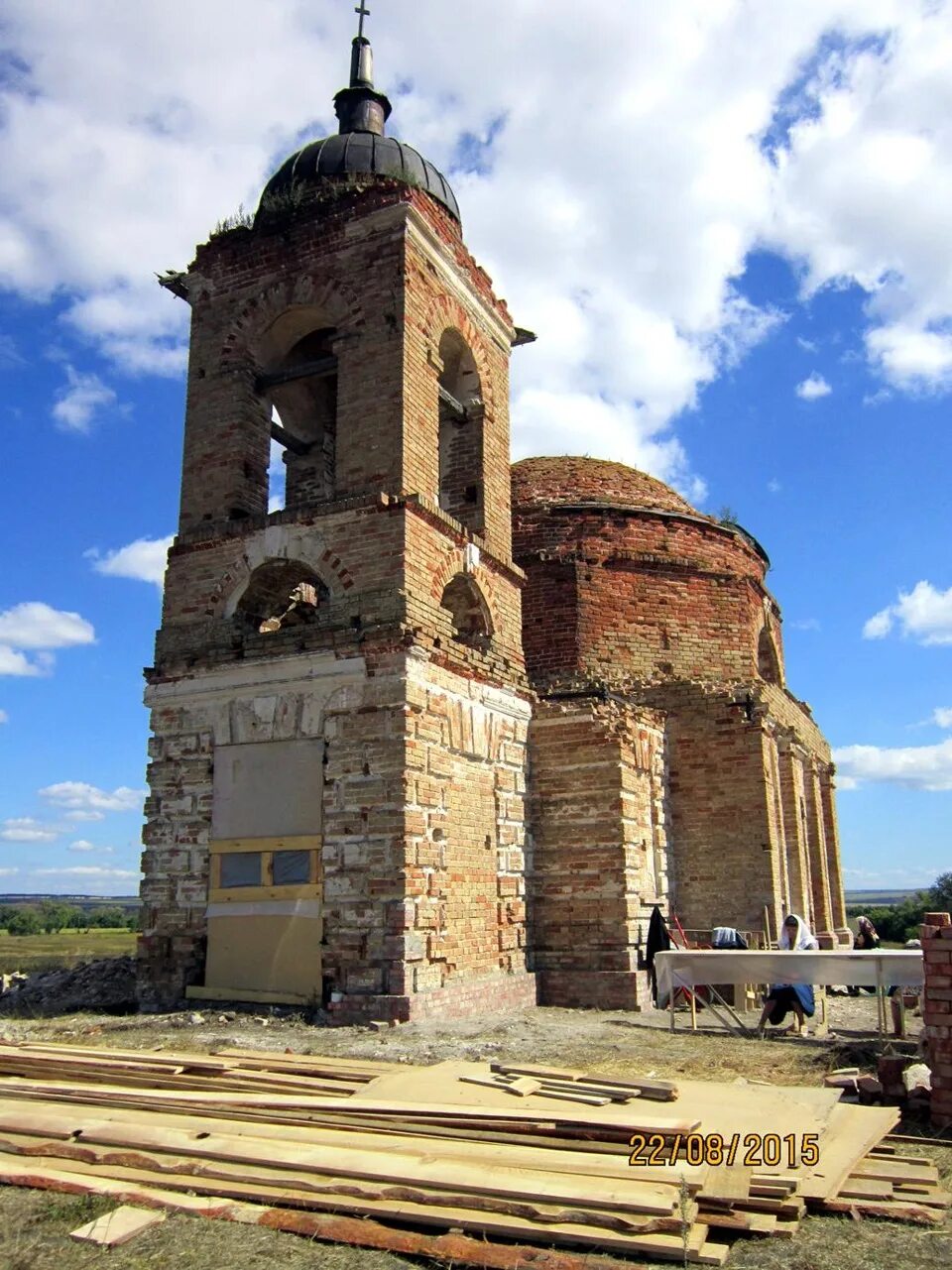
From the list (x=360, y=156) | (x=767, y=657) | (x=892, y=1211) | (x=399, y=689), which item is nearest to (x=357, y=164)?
(x=360, y=156)

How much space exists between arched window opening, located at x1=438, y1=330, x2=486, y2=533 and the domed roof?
122 inches

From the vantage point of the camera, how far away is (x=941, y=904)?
149 ft

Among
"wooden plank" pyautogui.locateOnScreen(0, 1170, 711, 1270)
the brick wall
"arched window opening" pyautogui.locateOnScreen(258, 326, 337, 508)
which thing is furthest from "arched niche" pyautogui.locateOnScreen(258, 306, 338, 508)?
"wooden plank" pyautogui.locateOnScreen(0, 1170, 711, 1270)

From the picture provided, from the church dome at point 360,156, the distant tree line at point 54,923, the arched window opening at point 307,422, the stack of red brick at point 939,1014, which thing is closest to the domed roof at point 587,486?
the arched window opening at point 307,422

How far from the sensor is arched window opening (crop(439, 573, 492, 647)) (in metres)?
12.3

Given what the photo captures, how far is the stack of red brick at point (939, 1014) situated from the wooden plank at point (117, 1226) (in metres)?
4.31

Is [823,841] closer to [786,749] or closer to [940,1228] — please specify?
[786,749]

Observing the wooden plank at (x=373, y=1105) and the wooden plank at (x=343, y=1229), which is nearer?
the wooden plank at (x=343, y=1229)

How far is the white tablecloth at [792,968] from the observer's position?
8430mm

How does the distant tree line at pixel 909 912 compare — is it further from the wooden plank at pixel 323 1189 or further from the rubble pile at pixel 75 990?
the wooden plank at pixel 323 1189

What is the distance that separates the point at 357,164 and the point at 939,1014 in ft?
38.5

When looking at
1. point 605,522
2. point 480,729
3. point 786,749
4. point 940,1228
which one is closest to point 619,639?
point 605,522

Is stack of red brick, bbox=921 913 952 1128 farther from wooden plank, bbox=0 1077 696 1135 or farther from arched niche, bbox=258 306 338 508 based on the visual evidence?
arched niche, bbox=258 306 338 508
